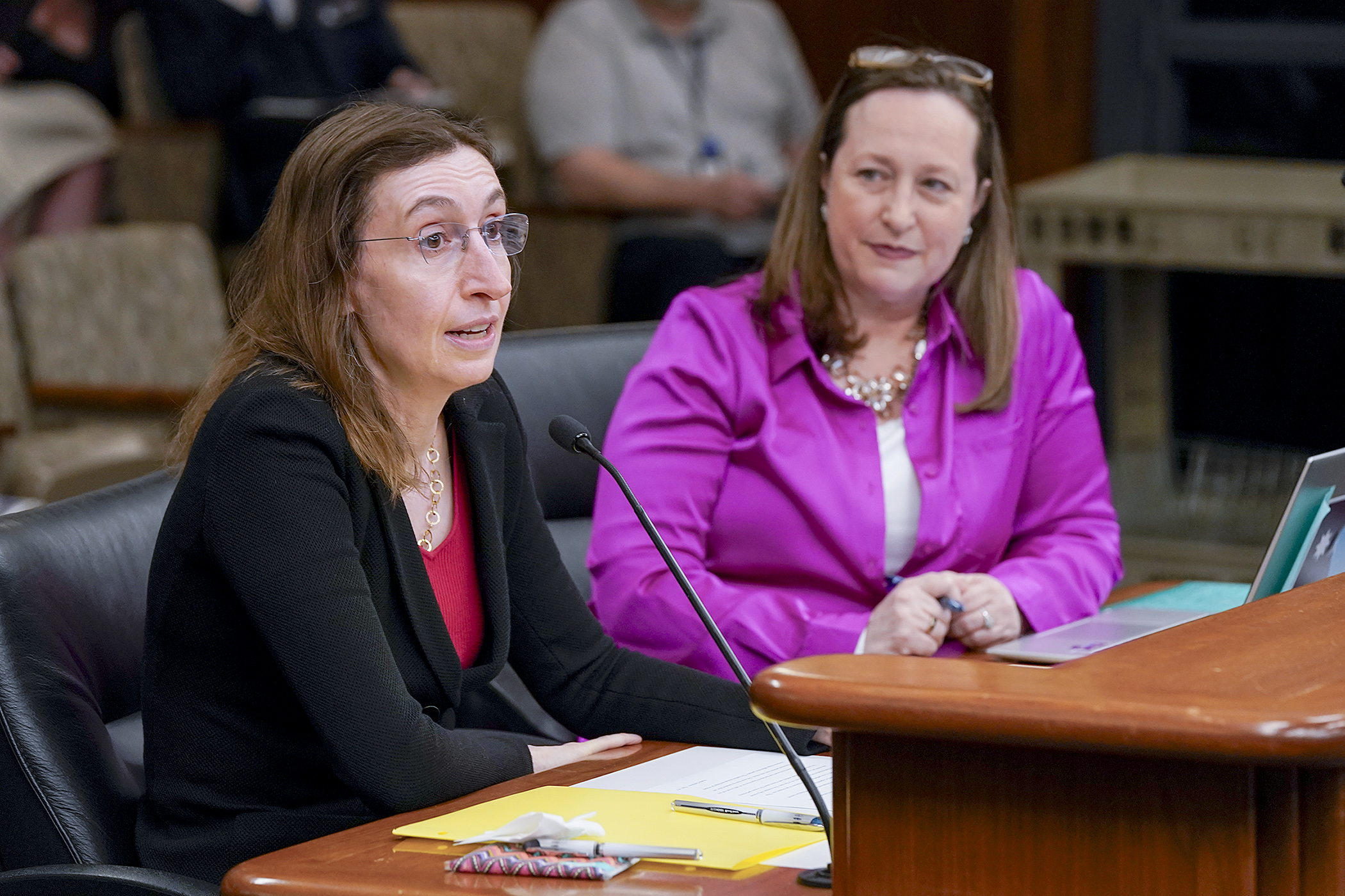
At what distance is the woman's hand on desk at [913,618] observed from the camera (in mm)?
1682

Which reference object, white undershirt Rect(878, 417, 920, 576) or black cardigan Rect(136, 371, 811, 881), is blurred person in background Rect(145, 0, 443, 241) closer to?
white undershirt Rect(878, 417, 920, 576)

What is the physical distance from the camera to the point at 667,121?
4.15m

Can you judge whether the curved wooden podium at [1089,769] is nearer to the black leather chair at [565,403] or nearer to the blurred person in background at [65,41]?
the black leather chair at [565,403]

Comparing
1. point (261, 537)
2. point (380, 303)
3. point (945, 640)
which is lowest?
point (945, 640)

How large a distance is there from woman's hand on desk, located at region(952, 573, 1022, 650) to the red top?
21.8 inches

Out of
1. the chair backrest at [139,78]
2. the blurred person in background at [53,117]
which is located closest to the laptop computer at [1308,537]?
the blurred person in background at [53,117]

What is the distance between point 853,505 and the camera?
185 centimetres

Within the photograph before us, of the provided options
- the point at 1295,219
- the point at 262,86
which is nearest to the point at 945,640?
the point at 1295,219

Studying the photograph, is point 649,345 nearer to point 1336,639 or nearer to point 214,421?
point 214,421

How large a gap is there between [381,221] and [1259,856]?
0.82 m

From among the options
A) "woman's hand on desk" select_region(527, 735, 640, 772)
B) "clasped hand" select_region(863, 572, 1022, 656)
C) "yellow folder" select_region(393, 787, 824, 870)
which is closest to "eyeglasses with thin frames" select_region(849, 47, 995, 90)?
"clasped hand" select_region(863, 572, 1022, 656)

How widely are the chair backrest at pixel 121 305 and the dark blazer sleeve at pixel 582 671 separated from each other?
6.70 ft

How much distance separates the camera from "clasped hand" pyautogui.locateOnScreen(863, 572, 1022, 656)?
169 centimetres

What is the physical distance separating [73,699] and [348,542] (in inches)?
11.6
